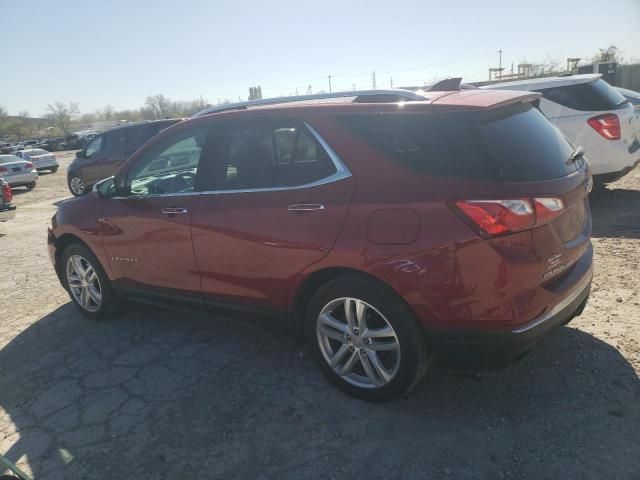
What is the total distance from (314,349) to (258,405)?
1.60ft

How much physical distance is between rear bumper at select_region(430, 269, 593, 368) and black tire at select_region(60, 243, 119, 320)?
3078 millimetres

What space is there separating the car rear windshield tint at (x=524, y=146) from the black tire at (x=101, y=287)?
344 centimetres

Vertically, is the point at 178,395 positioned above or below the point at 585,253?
below

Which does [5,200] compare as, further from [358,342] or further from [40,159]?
[40,159]

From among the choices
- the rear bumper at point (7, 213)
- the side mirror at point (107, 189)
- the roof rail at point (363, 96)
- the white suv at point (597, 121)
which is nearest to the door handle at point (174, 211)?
the side mirror at point (107, 189)

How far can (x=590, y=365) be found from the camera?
9.94ft

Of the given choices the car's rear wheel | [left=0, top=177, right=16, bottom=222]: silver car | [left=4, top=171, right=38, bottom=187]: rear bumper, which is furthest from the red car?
[left=4, top=171, right=38, bottom=187]: rear bumper

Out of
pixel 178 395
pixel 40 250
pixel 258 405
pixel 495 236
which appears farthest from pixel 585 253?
pixel 40 250

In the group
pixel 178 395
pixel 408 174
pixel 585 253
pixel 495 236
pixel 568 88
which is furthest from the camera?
pixel 568 88

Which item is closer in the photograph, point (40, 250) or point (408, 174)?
point (408, 174)

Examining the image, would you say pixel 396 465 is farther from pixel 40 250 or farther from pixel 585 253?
pixel 40 250

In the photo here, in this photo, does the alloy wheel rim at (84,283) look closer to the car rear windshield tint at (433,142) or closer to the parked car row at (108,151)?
the car rear windshield tint at (433,142)

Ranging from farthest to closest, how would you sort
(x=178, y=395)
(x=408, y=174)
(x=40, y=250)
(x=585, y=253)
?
(x=40, y=250) < (x=178, y=395) < (x=585, y=253) < (x=408, y=174)

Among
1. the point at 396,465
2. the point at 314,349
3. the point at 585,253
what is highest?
the point at 585,253
